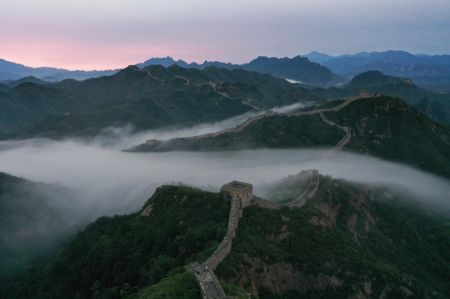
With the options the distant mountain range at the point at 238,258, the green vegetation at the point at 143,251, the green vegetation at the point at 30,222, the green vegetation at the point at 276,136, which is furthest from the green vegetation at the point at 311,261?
the green vegetation at the point at 30,222

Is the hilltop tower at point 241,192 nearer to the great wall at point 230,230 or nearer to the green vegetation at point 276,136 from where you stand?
the great wall at point 230,230

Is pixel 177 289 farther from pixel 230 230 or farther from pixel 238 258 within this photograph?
pixel 230 230

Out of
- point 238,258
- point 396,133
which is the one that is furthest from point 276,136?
point 238,258

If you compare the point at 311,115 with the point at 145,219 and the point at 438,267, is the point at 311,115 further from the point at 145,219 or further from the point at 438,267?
the point at 145,219

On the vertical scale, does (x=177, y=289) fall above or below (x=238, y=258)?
above

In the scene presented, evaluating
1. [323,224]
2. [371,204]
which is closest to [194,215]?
[323,224]

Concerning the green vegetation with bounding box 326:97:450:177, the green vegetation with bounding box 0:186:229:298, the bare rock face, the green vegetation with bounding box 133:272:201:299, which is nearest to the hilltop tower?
the green vegetation with bounding box 0:186:229:298
